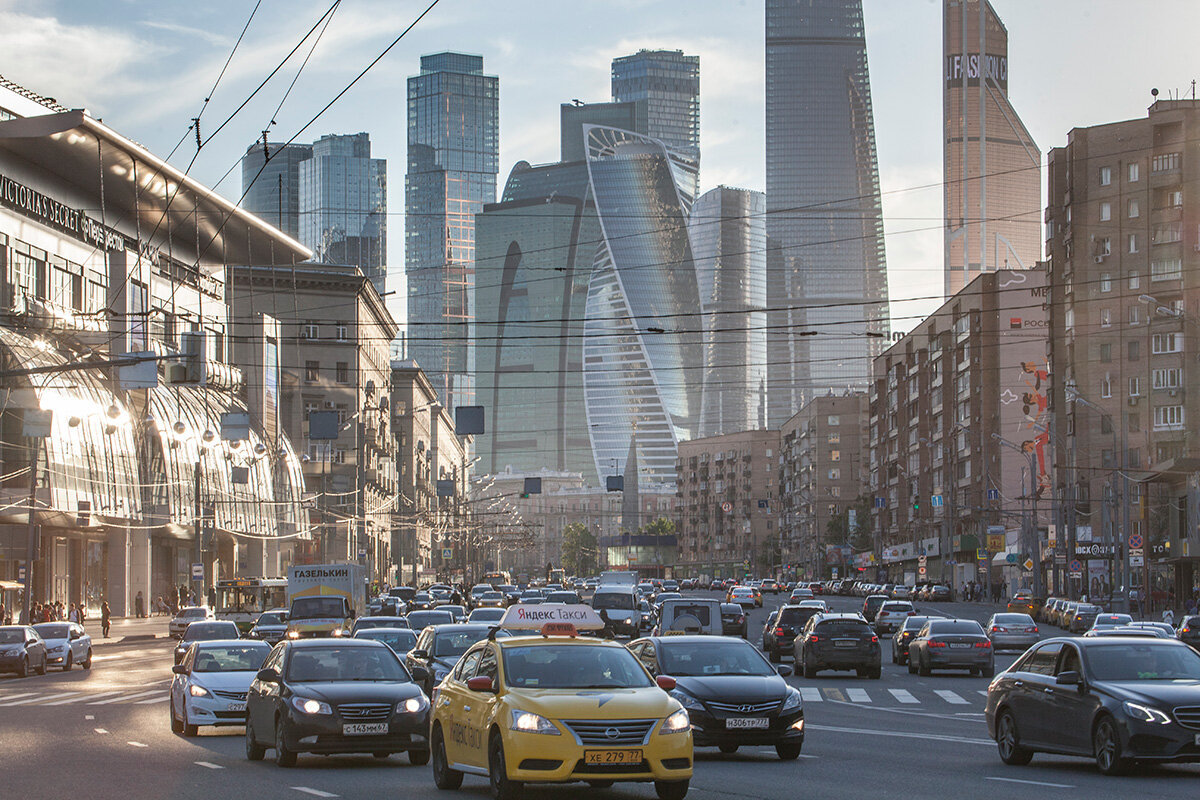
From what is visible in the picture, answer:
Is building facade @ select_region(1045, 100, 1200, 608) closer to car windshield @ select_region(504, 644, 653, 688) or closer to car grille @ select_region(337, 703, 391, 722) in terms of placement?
car grille @ select_region(337, 703, 391, 722)

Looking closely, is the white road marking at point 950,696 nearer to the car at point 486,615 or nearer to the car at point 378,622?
the car at point 486,615

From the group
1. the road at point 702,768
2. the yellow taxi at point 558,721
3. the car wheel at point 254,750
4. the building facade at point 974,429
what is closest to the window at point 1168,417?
the building facade at point 974,429

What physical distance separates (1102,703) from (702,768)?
13.6 ft

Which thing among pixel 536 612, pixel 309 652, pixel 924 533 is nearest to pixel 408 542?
pixel 924 533

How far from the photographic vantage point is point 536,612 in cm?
3316

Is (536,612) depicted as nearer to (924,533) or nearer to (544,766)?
(544,766)

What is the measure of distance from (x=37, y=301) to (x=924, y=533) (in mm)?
Answer: 91255

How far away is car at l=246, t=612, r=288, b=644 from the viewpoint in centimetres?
4641

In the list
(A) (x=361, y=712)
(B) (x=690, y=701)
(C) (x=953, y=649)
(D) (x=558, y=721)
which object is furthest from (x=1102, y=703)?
(C) (x=953, y=649)

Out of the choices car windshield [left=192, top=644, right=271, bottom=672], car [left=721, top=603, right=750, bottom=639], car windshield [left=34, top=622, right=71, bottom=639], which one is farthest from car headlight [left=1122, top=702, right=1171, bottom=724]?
car [left=721, top=603, right=750, bottom=639]

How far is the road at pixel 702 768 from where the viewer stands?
14367mm

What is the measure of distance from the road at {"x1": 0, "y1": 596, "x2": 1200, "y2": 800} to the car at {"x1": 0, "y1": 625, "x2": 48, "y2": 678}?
14.7 m

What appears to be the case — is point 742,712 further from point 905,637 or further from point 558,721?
point 905,637

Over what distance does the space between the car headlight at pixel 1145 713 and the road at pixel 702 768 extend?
583mm
